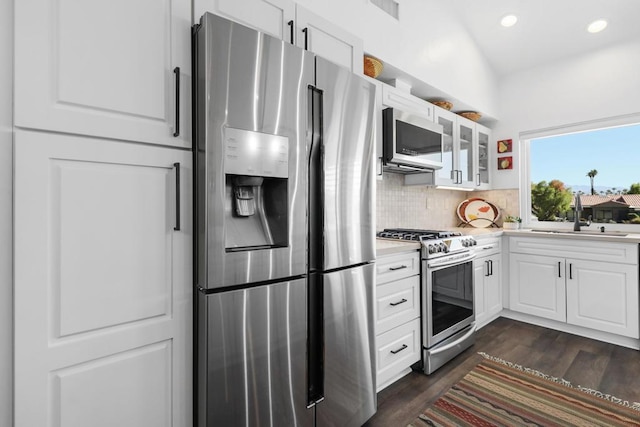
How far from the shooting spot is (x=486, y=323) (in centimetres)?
320

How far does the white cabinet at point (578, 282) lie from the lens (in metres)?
2.69

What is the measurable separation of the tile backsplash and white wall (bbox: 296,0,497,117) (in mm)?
958

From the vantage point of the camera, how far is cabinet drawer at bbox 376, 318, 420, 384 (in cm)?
198

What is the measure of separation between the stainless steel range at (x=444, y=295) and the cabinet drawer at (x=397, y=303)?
77 mm

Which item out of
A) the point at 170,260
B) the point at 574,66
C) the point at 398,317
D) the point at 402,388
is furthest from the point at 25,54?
the point at 574,66

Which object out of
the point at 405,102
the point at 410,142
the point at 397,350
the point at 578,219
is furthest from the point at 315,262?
the point at 578,219

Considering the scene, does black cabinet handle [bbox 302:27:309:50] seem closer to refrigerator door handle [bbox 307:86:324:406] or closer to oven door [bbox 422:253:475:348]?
refrigerator door handle [bbox 307:86:324:406]

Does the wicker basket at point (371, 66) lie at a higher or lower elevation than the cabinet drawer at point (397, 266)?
higher

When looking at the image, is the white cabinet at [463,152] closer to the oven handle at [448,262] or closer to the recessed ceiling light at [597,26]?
the oven handle at [448,262]

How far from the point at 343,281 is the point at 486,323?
235cm

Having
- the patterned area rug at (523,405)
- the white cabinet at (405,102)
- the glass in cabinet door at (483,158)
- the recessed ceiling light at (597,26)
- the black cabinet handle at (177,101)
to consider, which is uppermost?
the recessed ceiling light at (597,26)

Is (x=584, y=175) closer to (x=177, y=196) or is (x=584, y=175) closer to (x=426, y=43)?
(x=426, y=43)

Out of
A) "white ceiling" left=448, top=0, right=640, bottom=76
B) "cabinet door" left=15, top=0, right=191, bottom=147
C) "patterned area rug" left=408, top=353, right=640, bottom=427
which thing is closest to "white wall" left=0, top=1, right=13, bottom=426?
"cabinet door" left=15, top=0, right=191, bottom=147

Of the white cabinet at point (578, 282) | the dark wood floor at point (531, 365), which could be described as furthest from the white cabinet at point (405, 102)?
the dark wood floor at point (531, 365)
